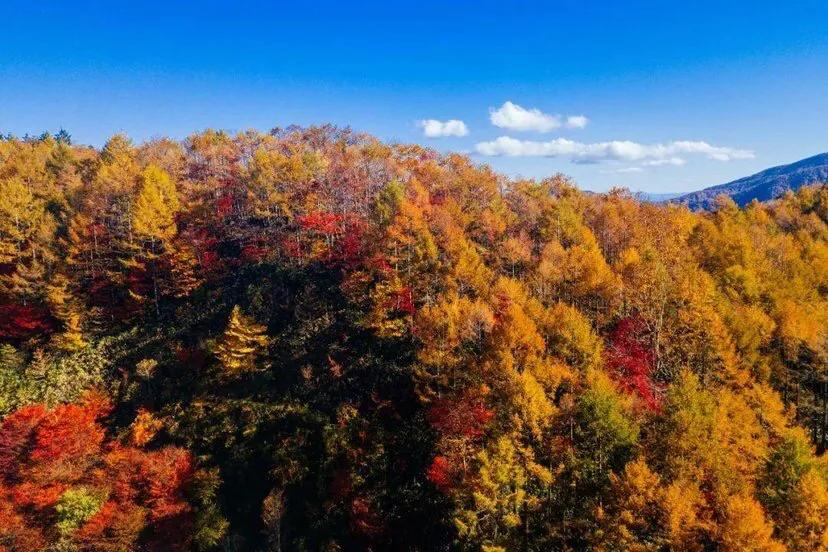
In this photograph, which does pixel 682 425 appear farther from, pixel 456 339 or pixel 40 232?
pixel 40 232

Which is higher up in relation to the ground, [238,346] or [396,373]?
[238,346]

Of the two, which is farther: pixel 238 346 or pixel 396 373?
pixel 238 346

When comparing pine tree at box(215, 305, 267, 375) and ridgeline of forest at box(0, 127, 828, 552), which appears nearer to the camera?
ridgeline of forest at box(0, 127, 828, 552)

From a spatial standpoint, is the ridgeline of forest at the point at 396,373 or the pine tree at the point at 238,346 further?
the pine tree at the point at 238,346
